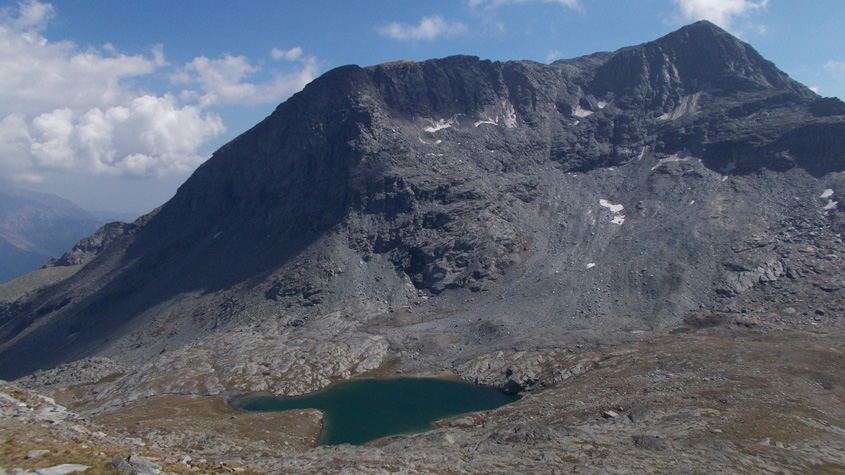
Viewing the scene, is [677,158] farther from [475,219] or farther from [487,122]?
[475,219]

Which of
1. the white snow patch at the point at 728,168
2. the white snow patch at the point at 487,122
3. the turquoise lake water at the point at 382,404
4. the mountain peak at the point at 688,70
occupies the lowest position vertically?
the turquoise lake water at the point at 382,404

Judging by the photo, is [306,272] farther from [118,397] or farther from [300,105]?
[300,105]

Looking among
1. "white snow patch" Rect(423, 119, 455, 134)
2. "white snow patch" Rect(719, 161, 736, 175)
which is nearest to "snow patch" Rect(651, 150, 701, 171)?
"white snow patch" Rect(719, 161, 736, 175)

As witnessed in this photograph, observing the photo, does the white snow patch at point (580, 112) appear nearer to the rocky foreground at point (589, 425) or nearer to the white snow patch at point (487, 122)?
the white snow patch at point (487, 122)

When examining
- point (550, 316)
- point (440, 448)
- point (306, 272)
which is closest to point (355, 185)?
point (306, 272)

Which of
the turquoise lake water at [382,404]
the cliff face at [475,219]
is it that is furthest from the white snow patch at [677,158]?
the turquoise lake water at [382,404]
